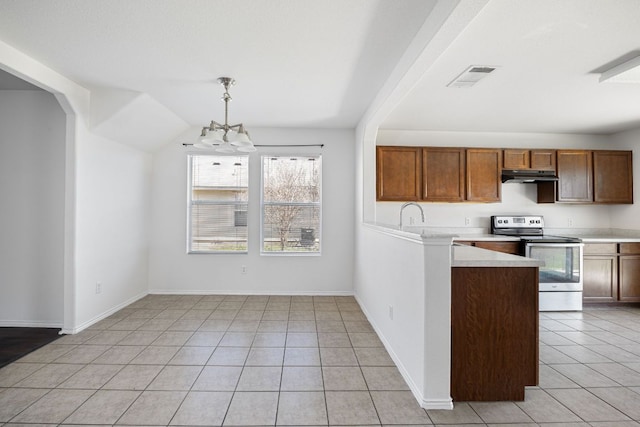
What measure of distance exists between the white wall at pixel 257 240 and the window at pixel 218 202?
0.12 meters

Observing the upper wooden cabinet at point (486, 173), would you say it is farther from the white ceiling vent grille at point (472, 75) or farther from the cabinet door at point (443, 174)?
the white ceiling vent grille at point (472, 75)

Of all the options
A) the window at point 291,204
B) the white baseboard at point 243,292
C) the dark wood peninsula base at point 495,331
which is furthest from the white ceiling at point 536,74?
the white baseboard at point 243,292

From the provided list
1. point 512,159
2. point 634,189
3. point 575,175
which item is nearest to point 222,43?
point 512,159

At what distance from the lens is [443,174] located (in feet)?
15.4

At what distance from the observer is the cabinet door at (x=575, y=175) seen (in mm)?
4770

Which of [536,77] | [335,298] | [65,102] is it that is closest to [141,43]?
[65,102]

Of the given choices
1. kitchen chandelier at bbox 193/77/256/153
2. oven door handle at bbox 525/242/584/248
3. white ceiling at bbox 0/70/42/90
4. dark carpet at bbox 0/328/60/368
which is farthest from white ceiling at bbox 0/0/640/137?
dark carpet at bbox 0/328/60/368

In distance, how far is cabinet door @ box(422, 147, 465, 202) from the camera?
4.66 meters

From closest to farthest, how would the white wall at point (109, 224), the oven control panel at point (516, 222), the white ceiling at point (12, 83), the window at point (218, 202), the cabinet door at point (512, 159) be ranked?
the white ceiling at point (12, 83) < the white wall at point (109, 224) < the cabinet door at point (512, 159) < the oven control panel at point (516, 222) < the window at point (218, 202)

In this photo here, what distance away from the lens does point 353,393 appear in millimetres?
2275

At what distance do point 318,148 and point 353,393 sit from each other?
11.4 ft

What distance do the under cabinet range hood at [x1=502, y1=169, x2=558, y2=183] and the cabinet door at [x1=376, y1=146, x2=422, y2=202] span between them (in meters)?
1.24

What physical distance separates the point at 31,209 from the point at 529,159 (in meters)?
6.27

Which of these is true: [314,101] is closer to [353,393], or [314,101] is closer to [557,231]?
[353,393]
